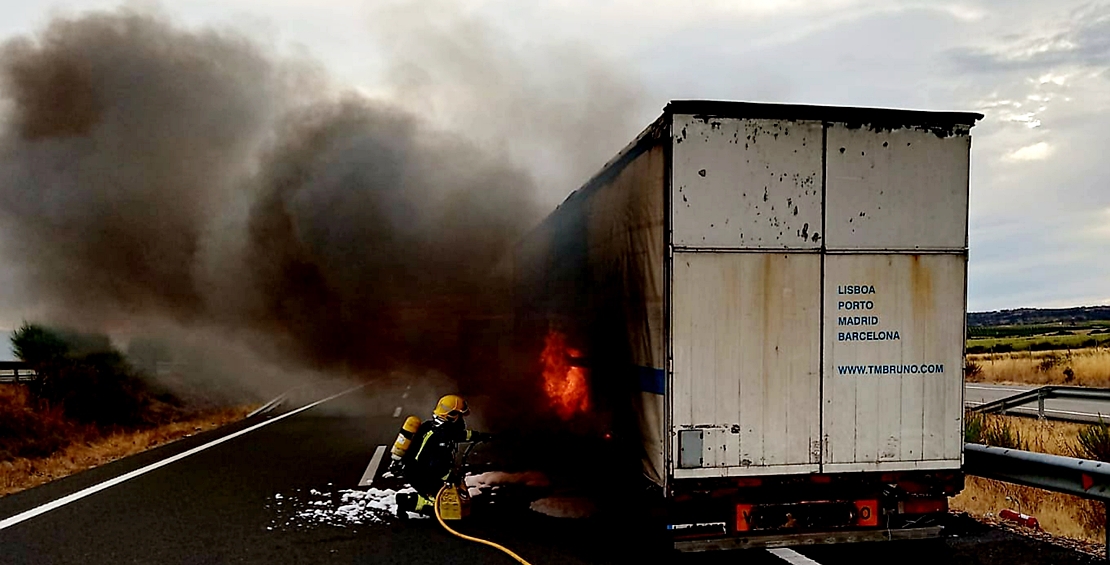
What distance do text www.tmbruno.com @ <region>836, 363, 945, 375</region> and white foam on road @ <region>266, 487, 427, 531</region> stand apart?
3.67m

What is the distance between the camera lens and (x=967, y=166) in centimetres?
529

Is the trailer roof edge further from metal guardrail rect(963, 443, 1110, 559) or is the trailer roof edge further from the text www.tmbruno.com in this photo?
metal guardrail rect(963, 443, 1110, 559)

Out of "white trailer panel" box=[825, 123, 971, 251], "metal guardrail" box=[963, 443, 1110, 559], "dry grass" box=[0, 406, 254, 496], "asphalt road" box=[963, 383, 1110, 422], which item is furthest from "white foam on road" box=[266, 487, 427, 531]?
"asphalt road" box=[963, 383, 1110, 422]

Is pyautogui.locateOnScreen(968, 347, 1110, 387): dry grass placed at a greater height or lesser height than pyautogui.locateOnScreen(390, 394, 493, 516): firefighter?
lesser

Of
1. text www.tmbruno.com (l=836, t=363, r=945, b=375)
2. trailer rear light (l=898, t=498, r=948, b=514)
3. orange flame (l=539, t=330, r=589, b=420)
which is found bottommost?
trailer rear light (l=898, t=498, r=948, b=514)

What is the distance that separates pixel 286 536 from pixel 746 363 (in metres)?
3.73

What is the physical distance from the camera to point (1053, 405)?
71.5ft

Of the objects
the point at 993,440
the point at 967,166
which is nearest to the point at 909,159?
the point at 967,166

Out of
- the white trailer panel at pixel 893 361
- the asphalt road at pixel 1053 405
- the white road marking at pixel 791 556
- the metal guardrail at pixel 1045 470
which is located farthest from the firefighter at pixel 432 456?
the asphalt road at pixel 1053 405

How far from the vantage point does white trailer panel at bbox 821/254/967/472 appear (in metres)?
5.13

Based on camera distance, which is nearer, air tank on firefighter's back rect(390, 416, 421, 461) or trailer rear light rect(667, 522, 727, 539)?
trailer rear light rect(667, 522, 727, 539)

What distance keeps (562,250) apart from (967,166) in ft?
14.8

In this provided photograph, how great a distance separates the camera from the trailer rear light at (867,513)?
5.19 meters

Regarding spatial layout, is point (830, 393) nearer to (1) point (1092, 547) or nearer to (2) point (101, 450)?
(1) point (1092, 547)
